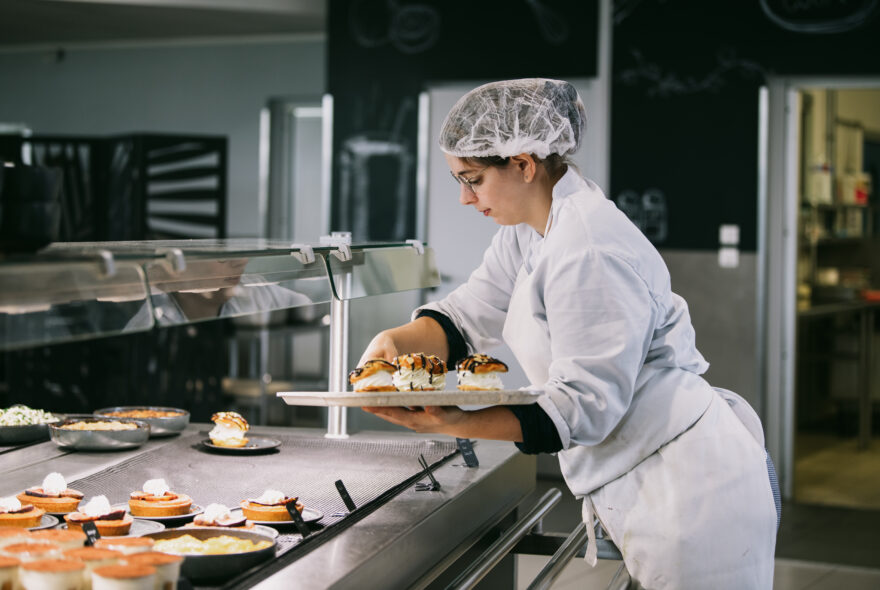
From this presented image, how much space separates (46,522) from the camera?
1.71 meters

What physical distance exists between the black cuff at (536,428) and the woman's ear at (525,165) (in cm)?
47

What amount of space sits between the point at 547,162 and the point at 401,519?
0.73m

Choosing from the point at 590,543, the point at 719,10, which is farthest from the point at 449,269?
the point at 590,543

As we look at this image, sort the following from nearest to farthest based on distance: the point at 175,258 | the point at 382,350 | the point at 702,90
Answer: the point at 175,258, the point at 382,350, the point at 702,90

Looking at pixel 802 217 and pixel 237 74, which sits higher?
pixel 237 74

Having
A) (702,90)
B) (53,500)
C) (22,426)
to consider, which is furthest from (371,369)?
(702,90)

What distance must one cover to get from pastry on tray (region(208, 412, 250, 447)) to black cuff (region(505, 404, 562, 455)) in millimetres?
1006

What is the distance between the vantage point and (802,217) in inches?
281

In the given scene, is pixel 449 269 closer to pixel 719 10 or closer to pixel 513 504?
pixel 719 10

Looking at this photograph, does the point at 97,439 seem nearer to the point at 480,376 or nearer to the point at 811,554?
Result: the point at 480,376

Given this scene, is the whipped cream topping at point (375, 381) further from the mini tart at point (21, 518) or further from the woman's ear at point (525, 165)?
the mini tart at point (21, 518)

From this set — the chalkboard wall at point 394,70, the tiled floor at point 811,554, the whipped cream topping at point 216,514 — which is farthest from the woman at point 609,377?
the chalkboard wall at point 394,70

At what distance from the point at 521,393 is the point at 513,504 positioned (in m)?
1.02

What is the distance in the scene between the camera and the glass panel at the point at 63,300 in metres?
1.27
